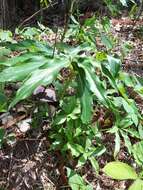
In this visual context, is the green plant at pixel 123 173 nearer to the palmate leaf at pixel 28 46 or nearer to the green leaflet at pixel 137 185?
the green leaflet at pixel 137 185

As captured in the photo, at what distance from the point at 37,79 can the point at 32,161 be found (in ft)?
2.52

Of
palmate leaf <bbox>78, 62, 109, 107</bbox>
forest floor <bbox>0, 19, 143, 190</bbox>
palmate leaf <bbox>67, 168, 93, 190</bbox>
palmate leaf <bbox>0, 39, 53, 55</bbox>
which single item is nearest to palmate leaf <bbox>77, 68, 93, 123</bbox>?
palmate leaf <bbox>78, 62, 109, 107</bbox>

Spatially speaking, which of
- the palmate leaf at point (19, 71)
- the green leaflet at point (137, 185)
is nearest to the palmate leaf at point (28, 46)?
the palmate leaf at point (19, 71)

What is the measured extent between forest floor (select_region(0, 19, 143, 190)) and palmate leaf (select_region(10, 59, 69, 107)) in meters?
0.72

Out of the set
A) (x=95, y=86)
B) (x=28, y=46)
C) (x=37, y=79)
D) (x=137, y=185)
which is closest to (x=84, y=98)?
(x=95, y=86)

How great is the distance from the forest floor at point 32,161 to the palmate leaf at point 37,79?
2.35 feet

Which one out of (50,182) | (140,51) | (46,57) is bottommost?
(50,182)

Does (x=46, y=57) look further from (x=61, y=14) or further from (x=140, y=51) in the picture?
(x=61, y=14)

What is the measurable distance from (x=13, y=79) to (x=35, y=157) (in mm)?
758

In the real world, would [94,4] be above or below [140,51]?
above

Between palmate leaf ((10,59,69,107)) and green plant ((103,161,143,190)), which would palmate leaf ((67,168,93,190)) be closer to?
green plant ((103,161,143,190))

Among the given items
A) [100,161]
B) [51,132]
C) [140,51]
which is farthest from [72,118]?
[140,51]

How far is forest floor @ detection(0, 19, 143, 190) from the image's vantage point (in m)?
2.22

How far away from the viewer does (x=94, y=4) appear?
486cm
